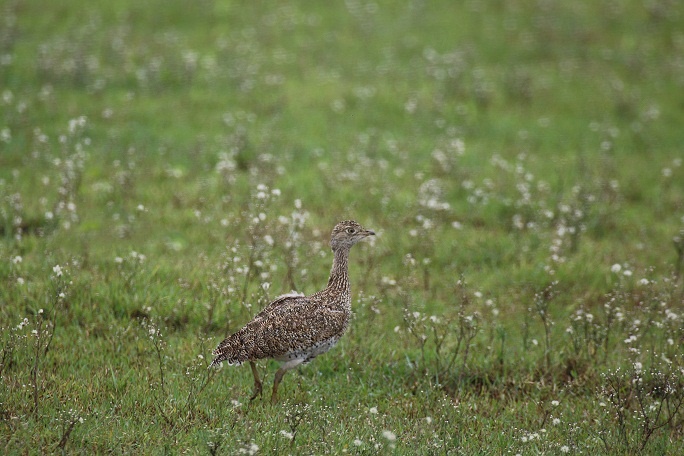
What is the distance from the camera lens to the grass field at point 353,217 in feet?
23.1

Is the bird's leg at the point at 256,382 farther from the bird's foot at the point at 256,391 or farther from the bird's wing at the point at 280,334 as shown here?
the bird's wing at the point at 280,334

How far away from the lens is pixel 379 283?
32.0ft

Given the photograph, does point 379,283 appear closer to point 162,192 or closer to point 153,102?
point 162,192

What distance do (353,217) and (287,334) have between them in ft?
15.1

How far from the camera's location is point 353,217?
37.7ft

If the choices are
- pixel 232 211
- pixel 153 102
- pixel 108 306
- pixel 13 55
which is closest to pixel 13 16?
pixel 13 55

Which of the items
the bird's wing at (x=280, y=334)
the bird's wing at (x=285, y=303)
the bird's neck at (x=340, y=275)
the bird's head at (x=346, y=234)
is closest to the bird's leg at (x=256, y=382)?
the bird's wing at (x=280, y=334)

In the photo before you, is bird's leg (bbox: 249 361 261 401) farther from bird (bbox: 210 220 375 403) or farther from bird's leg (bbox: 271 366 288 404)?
bird's leg (bbox: 271 366 288 404)

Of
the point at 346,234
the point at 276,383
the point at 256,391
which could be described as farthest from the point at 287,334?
the point at 346,234

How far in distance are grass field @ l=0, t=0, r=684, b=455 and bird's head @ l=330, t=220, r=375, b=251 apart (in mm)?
838

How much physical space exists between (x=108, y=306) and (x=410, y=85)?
31.9 ft

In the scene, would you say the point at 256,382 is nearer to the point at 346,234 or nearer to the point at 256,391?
the point at 256,391

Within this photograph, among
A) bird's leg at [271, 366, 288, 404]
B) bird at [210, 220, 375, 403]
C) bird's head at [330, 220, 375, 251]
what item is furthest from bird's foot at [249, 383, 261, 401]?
bird's head at [330, 220, 375, 251]

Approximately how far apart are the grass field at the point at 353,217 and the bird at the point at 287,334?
382 mm
